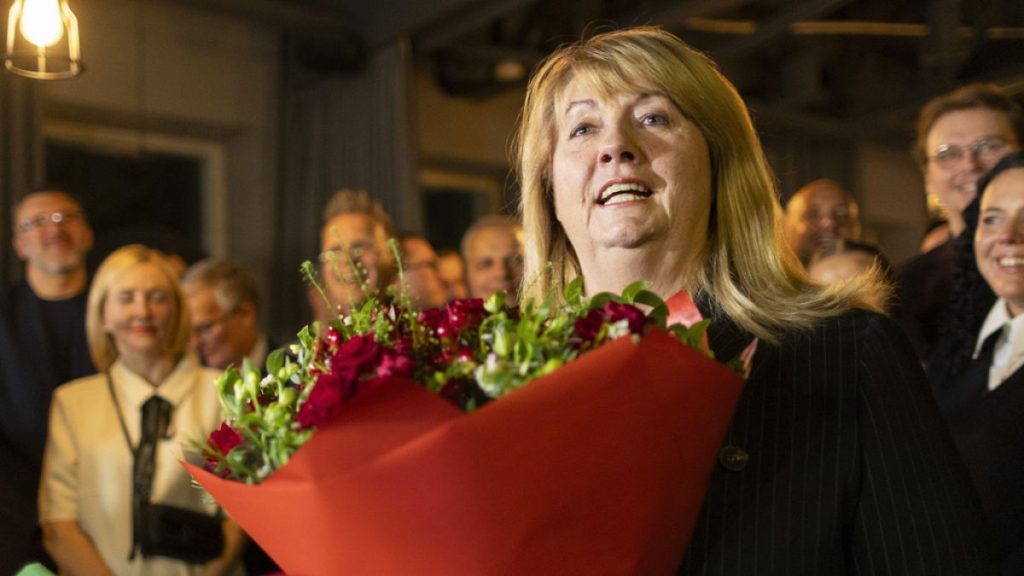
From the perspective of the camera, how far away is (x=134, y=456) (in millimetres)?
3123

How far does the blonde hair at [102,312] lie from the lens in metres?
3.38

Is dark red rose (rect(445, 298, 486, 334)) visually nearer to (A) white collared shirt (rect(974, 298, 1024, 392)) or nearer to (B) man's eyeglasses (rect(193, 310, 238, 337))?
(A) white collared shirt (rect(974, 298, 1024, 392))

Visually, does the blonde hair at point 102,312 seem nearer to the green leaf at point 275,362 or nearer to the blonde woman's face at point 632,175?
the blonde woman's face at point 632,175

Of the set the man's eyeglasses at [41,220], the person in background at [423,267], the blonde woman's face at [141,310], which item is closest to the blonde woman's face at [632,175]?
the blonde woman's face at [141,310]

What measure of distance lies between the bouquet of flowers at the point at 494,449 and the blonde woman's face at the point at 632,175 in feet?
1.09

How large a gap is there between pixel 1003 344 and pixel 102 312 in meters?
2.39

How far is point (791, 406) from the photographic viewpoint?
130 centimetres

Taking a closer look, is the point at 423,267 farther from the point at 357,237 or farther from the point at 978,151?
the point at 978,151

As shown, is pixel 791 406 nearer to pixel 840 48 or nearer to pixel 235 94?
pixel 235 94

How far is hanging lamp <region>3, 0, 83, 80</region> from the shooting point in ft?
9.78

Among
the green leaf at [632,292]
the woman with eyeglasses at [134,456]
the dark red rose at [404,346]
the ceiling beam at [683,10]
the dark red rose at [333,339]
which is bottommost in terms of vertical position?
the woman with eyeglasses at [134,456]

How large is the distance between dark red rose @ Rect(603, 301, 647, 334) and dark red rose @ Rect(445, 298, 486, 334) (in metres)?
0.13

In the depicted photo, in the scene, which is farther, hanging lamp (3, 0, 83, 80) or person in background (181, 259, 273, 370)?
person in background (181, 259, 273, 370)

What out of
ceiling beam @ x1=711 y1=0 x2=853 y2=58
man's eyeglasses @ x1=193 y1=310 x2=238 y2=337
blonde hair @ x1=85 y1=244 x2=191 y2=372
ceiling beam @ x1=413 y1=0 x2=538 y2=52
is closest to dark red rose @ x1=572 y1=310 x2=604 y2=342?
blonde hair @ x1=85 y1=244 x2=191 y2=372
